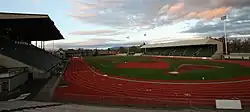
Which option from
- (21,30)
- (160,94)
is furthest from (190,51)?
(160,94)

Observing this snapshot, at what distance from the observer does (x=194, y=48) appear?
211 ft

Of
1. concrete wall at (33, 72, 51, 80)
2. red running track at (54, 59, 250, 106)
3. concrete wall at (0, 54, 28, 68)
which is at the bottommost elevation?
red running track at (54, 59, 250, 106)

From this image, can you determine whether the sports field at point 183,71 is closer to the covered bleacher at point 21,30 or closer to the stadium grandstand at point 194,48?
the covered bleacher at point 21,30

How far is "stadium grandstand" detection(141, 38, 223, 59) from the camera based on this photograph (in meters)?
54.1

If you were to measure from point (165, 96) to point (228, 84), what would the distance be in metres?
5.99

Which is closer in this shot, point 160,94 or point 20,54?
point 160,94

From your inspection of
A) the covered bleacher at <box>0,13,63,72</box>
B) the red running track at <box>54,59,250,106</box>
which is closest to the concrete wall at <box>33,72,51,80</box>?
the covered bleacher at <box>0,13,63,72</box>

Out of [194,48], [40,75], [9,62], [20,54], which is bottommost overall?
A: [40,75]

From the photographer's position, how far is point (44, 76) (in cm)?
2266

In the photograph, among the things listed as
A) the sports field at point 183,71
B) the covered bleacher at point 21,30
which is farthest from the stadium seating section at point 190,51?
Answer: the covered bleacher at point 21,30

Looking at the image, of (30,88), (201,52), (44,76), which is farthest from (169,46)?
(30,88)

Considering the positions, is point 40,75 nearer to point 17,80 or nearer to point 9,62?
point 9,62

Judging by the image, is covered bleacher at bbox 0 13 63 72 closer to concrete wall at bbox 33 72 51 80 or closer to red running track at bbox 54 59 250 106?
concrete wall at bbox 33 72 51 80

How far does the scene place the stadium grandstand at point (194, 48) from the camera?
5406 centimetres
